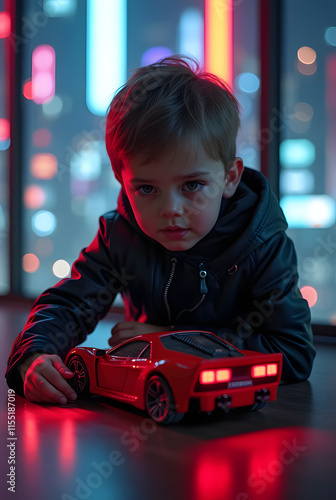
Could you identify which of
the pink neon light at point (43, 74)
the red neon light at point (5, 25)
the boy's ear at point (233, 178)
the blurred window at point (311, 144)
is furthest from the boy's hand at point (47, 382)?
the red neon light at point (5, 25)

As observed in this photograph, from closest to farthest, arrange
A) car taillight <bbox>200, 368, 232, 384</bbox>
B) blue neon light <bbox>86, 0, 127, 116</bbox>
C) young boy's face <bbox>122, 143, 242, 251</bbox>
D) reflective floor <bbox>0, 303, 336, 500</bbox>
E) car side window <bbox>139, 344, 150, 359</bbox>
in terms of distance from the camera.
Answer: reflective floor <bbox>0, 303, 336, 500</bbox> < car taillight <bbox>200, 368, 232, 384</bbox> < car side window <bbox>139, 344, 150, 359</bbox> < young boy's face <bbox>122, 143, 242, 251</bbox> < blue neon light <bbox>86, 0, 127, 116</bbox>

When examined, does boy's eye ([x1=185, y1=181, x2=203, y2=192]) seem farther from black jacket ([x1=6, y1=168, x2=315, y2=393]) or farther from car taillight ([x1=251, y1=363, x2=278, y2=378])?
car taillight ([x1=251, y1=363, x2=278, y2=378])

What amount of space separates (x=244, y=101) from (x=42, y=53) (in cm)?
138

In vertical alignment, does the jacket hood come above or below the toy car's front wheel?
above

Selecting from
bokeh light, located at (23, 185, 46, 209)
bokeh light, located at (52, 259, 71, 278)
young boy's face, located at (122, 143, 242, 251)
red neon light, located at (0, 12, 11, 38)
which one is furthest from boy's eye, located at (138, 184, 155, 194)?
red neon light, located at (0, 12, 11, 38)

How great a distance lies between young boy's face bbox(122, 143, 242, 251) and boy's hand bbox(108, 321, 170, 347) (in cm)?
19

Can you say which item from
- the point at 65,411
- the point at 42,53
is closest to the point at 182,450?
the point at 65,411

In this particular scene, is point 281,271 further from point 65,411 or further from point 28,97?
point 28,97

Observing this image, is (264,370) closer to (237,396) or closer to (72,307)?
(237,396)

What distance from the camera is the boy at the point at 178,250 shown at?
1.05m

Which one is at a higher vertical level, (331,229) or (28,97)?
(28,97)

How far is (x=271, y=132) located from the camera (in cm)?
210

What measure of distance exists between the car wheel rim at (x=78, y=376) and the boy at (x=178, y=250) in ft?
0.11

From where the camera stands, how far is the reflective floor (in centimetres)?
63
